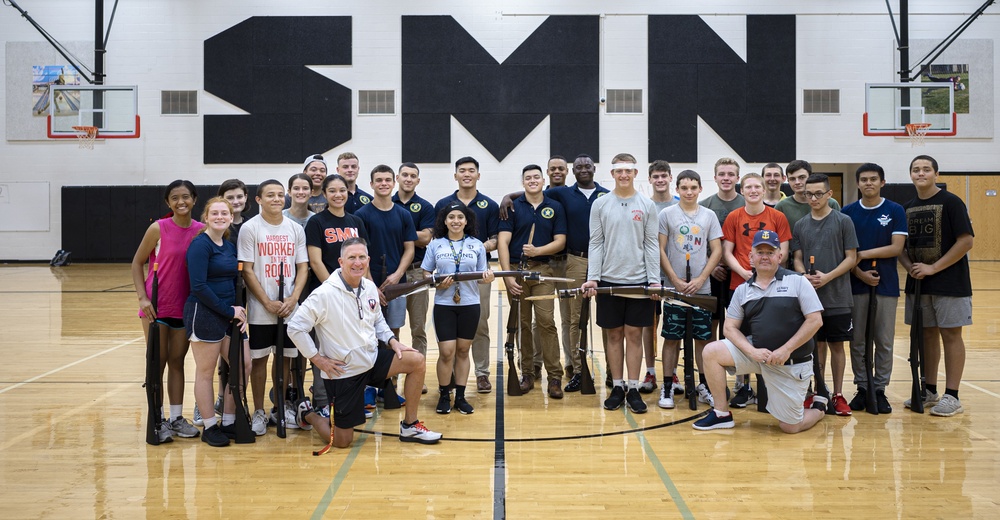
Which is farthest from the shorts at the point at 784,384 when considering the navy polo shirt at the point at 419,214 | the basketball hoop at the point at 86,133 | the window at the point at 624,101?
the basketball hoop at the point at 86,133

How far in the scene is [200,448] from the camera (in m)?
4.89

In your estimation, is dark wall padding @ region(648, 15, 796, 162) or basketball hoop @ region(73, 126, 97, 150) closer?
basketball hoop @ region(73, 126, 97, 150)

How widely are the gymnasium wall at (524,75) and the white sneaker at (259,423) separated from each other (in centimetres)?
1361

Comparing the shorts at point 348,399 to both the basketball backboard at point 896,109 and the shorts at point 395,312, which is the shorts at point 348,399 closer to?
the shorts at point 395,312

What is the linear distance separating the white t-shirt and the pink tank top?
15.0 inches

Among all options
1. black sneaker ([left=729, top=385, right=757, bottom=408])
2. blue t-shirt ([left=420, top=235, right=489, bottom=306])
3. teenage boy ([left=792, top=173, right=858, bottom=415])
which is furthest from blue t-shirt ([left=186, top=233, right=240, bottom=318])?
teenage boy ([left=792, top=173, right=858, bottom=415])

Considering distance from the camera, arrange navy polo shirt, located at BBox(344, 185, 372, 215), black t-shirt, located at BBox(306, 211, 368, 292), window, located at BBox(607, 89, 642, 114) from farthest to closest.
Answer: window, located at BBox(607, 89, 642, 114), navy polo shirt, located at BBox(344, 185, 372, 215), black t-shirt, located at BBox(306, 211, 368, 292)

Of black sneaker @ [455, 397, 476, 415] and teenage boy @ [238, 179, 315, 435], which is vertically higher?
teenage boy @ [238, 179, 315, 435]

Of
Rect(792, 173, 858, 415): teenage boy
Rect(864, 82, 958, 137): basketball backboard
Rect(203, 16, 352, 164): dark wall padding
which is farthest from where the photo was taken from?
Rect(203, 16, 352, 164): dark wall padding

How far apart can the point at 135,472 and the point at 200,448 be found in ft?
1.71

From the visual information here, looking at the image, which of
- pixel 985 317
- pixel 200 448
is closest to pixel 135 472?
pixel 200 448

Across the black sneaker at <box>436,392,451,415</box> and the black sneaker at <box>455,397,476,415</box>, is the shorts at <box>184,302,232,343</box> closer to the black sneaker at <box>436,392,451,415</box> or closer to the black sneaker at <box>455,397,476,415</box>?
the black sneaker at <box>436,392,451,415</box>

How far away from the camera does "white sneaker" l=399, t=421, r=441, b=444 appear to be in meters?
4.96

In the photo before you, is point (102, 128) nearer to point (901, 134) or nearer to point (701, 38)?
point (701, 38)
